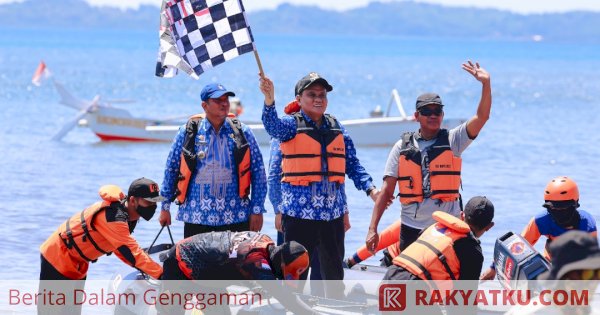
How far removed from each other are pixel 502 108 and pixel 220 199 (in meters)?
40.2

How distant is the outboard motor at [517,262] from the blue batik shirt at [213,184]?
73.8 inches

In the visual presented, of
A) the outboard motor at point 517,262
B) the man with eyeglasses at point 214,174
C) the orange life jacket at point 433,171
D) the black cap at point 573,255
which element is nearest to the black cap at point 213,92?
the man with eyeglasses at point 214,174

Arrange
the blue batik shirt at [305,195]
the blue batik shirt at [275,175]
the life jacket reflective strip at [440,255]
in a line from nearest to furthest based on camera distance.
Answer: the life jacket reflective strip at [440,255]
the blue batik shirt at [305,195]
the blue batik shirt at [275,175]

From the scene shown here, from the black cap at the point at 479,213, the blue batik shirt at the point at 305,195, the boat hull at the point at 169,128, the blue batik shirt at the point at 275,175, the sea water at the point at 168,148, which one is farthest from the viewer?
the boat hull at the point at 169,128

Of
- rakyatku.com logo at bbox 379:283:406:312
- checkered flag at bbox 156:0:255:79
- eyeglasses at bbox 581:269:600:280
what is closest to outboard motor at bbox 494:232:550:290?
rakyatku.com logo at bbox 379:283:406:312

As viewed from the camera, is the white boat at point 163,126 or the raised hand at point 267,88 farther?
the white boat at point 163,126

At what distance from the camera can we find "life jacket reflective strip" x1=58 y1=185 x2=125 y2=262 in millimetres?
7023

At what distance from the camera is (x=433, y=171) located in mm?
8016

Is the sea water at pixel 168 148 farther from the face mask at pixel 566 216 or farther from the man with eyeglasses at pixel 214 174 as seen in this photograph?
the face mask at pixel 566 216

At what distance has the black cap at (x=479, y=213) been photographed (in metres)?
6.62

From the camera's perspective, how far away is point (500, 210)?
1686 centimetres

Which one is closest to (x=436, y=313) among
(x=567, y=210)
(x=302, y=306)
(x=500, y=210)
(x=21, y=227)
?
(x=302, y=306)

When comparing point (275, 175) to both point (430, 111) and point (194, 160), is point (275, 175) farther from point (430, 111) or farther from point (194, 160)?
point (430, 111)

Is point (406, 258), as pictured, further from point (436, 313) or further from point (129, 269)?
point (129, 269)
